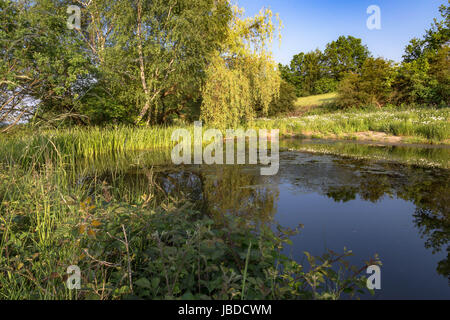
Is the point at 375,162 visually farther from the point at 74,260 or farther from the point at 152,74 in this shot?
the point at 152,74

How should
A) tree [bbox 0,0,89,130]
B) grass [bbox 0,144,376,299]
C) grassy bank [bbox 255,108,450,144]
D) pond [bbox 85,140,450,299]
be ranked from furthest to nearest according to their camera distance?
grassy bank [bbox 255,108,450,144] < tree [bbox 0,0,89,130] < pond [bbox 85,140,450,299] < grass [bbox 0,144,376,299]

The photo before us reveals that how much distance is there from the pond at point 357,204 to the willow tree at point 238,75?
6.16m

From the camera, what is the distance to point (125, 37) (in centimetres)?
1162

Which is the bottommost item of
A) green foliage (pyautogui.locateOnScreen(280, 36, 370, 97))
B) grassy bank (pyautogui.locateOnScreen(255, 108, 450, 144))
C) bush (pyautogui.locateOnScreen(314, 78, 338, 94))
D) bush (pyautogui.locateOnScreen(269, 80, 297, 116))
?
grassy bank (pyautogui.locateOnScreen(255, 108, 450, 144))

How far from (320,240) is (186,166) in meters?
5.27

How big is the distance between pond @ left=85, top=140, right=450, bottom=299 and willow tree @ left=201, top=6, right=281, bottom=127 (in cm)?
616

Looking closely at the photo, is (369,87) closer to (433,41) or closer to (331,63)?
(433,41)

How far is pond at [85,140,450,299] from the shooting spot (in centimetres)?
254

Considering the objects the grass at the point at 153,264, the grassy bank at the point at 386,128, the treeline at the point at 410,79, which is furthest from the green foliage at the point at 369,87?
the grass at the point at 153,264

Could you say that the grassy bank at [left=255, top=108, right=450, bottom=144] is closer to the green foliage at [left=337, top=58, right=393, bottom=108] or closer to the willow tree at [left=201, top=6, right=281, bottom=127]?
the willow tree at [left=201, top=6, right=281, bottom=127]

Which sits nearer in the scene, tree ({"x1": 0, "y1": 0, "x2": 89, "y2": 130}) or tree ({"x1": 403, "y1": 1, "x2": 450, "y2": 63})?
tree ({"x1": 0, "y1": 0, "x2": 89, "y2": 130})

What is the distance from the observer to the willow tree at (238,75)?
13.1m

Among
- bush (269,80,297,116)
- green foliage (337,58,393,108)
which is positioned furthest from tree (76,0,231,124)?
green foliage (337,58,393,108)
